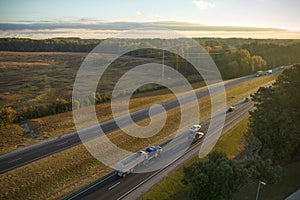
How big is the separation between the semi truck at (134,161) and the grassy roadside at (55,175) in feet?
8.21

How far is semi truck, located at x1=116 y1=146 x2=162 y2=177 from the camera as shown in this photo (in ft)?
88.6

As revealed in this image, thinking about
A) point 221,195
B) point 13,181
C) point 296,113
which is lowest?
point 13,181

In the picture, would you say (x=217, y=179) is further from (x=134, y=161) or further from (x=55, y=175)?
(x=55, y=175)

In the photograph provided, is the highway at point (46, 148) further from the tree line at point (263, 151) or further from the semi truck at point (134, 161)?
the tree line at point (263, 151)

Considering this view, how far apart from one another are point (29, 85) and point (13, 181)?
189 ft

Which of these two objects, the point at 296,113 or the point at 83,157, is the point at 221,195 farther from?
the point at 83,157

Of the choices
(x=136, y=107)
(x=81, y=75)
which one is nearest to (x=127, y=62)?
(x=81, y=75)

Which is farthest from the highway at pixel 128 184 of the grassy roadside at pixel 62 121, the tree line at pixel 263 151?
the grassy roadside at pixel 62 121

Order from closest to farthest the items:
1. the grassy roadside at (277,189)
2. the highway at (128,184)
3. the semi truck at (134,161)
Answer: the grassy roadside at (277,189) < the highway at (128,184) < the semi truck at (134,161)

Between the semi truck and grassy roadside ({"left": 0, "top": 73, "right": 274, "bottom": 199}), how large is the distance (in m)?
2.50

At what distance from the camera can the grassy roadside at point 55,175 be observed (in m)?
24.1

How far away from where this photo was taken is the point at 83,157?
31.2 m

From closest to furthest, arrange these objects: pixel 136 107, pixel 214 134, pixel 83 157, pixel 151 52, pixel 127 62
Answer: pixel 83 157, pixel 214 134, pixel 136 107, pixel 127 62, pixel 151 52

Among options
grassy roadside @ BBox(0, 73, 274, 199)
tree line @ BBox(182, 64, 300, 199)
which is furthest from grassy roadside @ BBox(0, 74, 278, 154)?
tree line @ BBox(182, 64, 300, 199)
